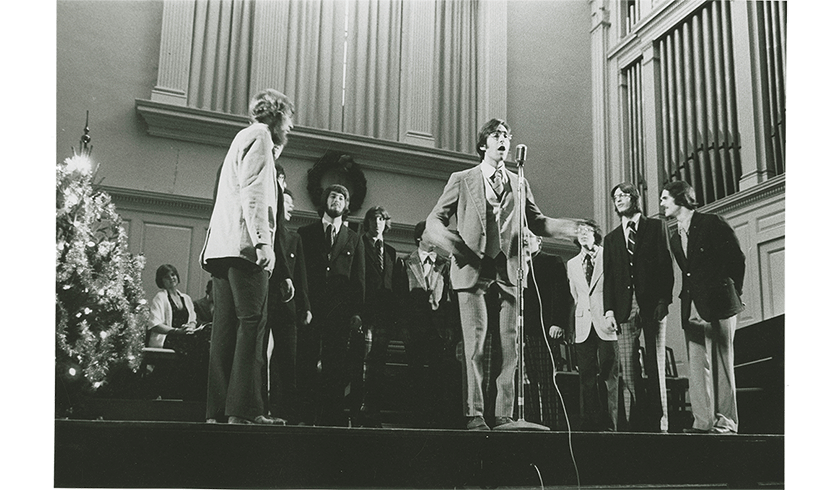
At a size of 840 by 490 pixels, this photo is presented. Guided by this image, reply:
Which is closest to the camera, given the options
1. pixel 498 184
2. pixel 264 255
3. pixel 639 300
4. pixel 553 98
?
pixel 264 255

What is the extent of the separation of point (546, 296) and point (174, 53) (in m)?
2.34

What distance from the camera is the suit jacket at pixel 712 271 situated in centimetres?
434

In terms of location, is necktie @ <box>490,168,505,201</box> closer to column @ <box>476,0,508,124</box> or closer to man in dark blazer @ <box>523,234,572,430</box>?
man in dark blazer @ <box>523,234,572,430</box>

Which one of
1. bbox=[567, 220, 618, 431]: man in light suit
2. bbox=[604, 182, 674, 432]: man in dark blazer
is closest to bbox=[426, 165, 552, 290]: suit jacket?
bbox=[567, 220, 618, 431]: man in light suit

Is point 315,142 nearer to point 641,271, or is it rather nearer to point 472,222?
point 472,222

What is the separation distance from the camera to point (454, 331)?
4.09 m

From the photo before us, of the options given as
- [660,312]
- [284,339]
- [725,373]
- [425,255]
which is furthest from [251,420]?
[725,373]

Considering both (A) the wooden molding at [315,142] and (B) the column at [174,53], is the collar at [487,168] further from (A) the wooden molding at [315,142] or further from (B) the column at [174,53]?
(B) the column at [174,53]

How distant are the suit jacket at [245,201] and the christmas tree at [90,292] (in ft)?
1.44

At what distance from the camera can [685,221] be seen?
453 cm

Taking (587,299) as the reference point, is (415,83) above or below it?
above
